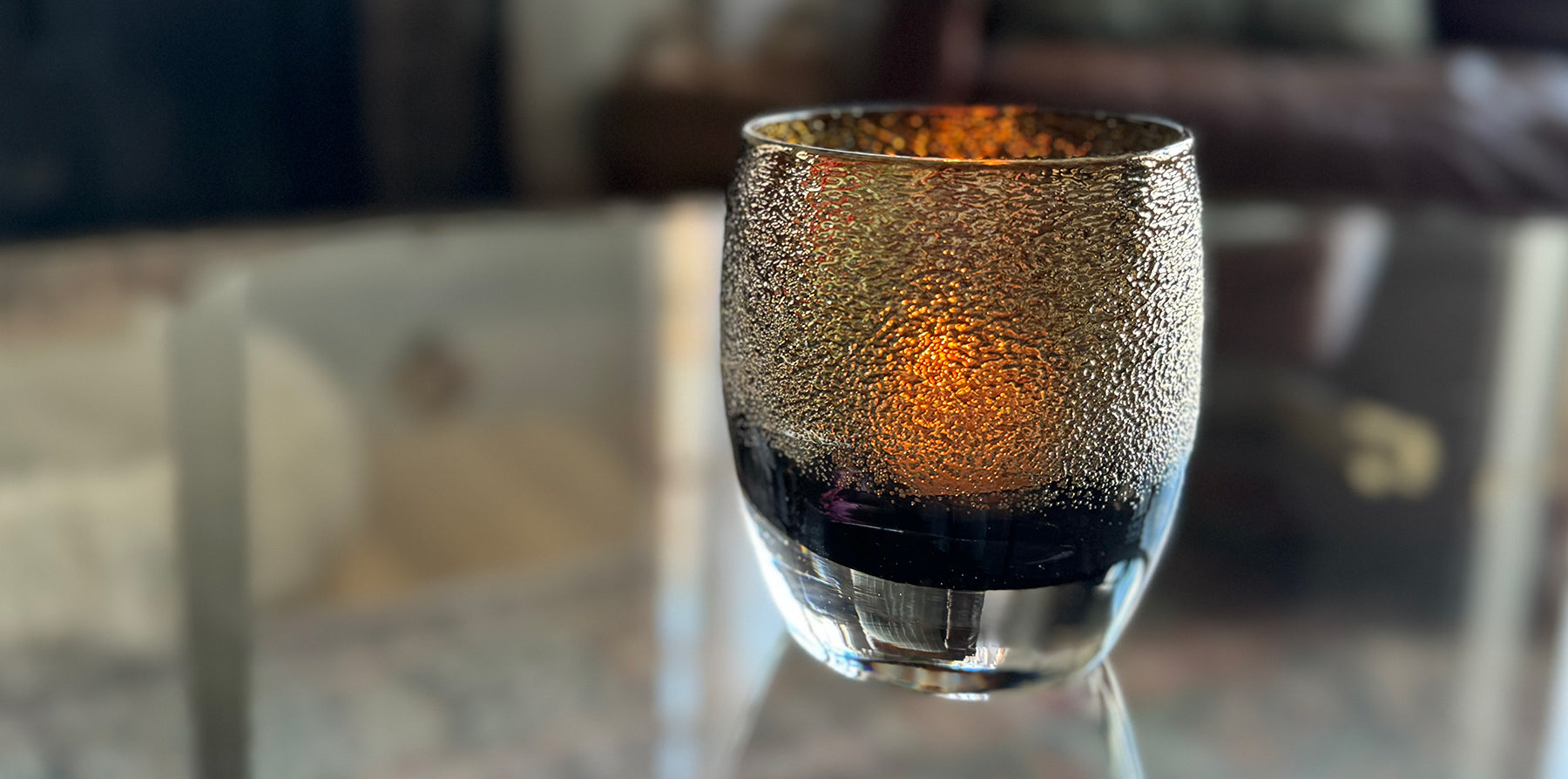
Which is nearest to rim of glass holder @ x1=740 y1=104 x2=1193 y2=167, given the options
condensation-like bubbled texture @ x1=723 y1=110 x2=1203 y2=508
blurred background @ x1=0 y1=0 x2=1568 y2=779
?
condensation-like bubbled texture @ x1=723 y1=110 x2=1203 y2=508

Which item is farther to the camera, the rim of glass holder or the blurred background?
the blurred background

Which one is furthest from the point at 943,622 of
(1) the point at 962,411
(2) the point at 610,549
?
(2) the point at 610,549

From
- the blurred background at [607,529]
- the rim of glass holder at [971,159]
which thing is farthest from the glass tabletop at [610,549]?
the rim of glass holder at [971,159]

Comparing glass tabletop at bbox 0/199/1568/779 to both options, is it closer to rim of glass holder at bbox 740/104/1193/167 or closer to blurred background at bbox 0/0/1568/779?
blurred background at bbox 0/0/1568/779

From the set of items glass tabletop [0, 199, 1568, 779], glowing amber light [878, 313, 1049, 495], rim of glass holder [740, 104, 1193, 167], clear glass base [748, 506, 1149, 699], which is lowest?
glass tabletop [0, 199, 1568, 779]

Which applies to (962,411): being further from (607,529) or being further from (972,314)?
(607,529)

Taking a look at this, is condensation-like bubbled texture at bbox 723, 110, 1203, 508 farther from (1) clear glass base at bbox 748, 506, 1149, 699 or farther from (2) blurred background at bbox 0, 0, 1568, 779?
(2) blurred background at bbox 0, 0, 1568, 779

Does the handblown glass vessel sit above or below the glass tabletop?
above

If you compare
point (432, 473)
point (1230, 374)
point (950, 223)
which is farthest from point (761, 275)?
point (1230, 374)

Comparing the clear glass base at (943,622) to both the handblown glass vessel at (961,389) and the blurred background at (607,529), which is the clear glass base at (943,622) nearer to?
the handblown glass vessel at (961,389)
